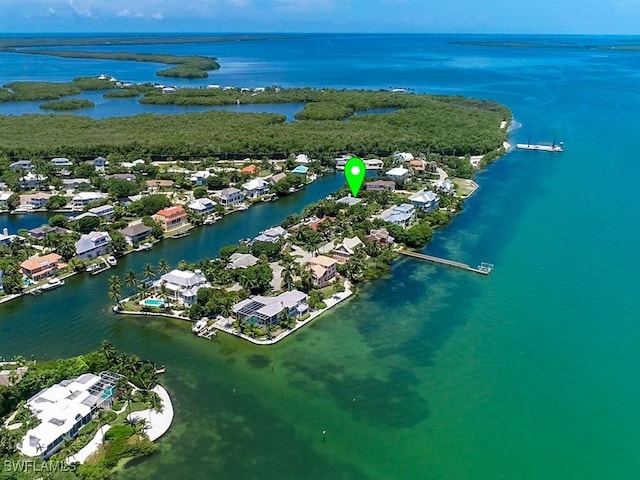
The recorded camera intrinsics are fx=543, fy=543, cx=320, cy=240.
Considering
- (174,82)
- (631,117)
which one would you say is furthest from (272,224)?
(174,82)

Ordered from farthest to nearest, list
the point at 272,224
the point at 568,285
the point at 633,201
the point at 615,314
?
the point at 633,201, the point at 272,224, the point at 568,285, the point at 615,314

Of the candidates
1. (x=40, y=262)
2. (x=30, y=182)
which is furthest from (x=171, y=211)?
(x=30, y=182)

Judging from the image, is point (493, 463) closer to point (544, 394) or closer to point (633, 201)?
point (544, 394)

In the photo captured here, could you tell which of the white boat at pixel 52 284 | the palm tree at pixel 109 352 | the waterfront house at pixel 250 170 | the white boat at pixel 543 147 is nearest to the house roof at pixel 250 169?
the waterfront house at pixel 250 170

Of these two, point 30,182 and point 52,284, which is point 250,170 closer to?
point 30,182

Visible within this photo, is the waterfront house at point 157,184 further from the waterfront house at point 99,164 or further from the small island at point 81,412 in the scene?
the small island at point 81,412

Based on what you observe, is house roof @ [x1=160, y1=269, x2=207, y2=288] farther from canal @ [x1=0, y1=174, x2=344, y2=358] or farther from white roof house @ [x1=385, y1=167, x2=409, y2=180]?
white roof house @ [x1=385, y1=167, x2=409, y2=180]

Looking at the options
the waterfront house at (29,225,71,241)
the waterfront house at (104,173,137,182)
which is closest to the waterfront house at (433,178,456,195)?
the waterfront house at (104,173,137,182)
